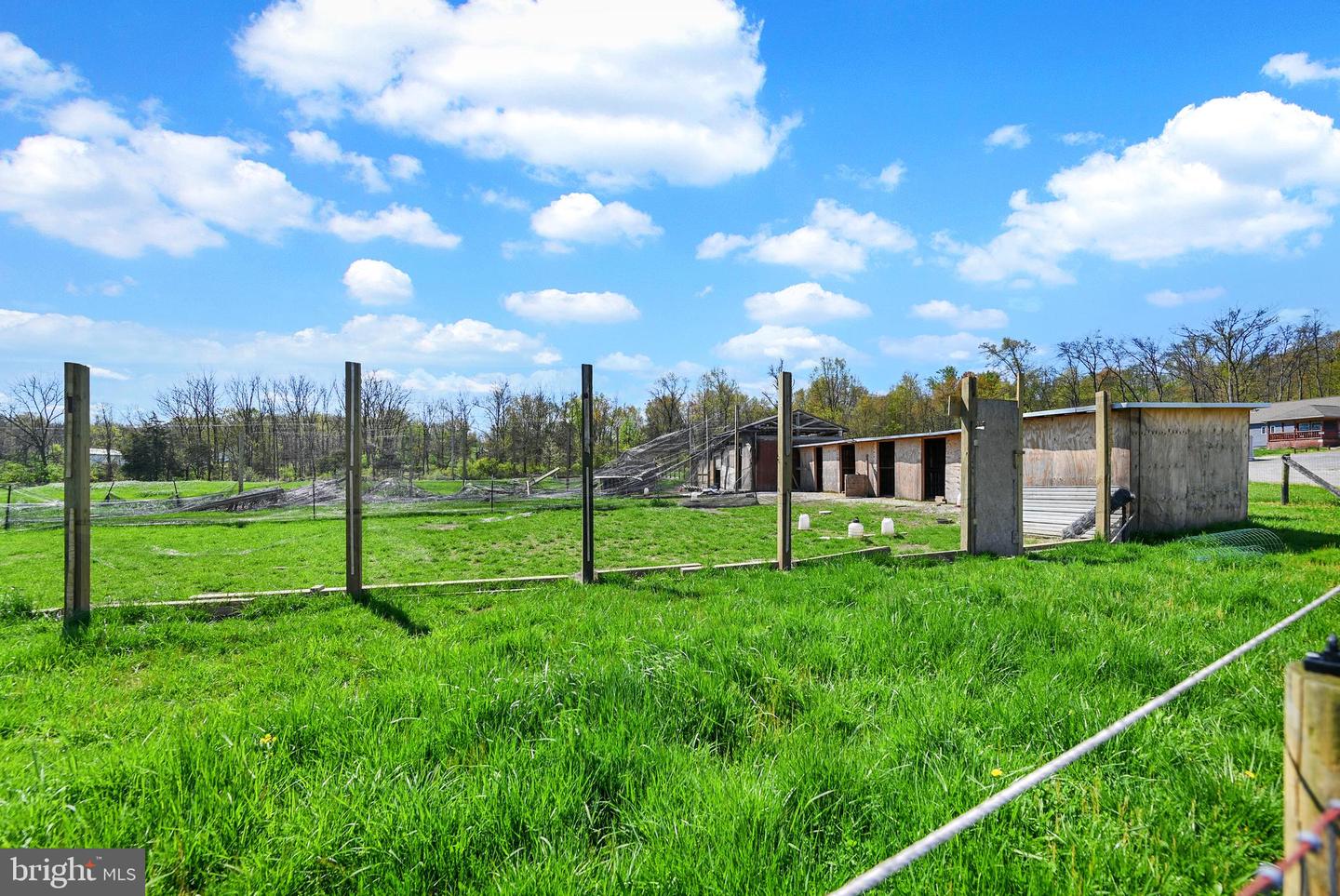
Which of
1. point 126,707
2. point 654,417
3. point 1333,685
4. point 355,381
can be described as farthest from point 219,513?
point 654,417

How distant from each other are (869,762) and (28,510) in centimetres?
1834

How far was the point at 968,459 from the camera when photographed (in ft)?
29.6

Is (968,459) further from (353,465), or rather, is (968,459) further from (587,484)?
(353,465)

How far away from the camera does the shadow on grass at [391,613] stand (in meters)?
5.02

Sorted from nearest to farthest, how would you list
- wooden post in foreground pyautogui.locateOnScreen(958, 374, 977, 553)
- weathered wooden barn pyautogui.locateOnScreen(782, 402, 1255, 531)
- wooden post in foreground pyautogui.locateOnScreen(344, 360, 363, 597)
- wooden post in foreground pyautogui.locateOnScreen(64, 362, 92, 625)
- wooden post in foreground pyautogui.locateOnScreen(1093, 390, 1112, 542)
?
wooden post in foreground pyautogui.locateOnScreen(64, 362, 92, 625)
wooden post in foreground pyautogui.locateOnScreen(344, 360, 363, 597)
wooden post in foreground pyautogui.locateOnScreen(958, 374, 977, 553)
wooden post in foreground pyautogui.locateOnScreen(1093, 390, 1112, 542)
weathered wooden barn pyautogui.locateOnScreen(782, 402, 1255, 531)

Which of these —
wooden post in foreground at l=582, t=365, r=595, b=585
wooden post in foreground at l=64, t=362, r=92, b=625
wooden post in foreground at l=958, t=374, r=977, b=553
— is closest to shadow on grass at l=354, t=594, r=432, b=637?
wooden post in foreground at l=582, t=365, r=595, b=585

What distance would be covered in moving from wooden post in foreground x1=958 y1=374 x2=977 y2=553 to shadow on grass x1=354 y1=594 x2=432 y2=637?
23.6 ft

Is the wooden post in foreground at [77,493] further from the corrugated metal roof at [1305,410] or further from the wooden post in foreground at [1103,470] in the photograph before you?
the corrugated metal roof at [1305,410]

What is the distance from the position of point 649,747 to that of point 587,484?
173 inches

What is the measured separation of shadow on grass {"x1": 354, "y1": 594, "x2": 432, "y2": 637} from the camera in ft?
16.5

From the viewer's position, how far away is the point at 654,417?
55.6 metres

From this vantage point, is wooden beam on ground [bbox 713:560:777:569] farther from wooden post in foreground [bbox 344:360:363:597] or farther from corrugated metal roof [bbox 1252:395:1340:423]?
corrugated metal roof [bbox 1252:395:1340:423]

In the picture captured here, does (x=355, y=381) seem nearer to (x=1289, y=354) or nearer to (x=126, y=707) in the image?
(x=126, y=707)

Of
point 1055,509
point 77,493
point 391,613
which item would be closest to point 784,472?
point 391,613
